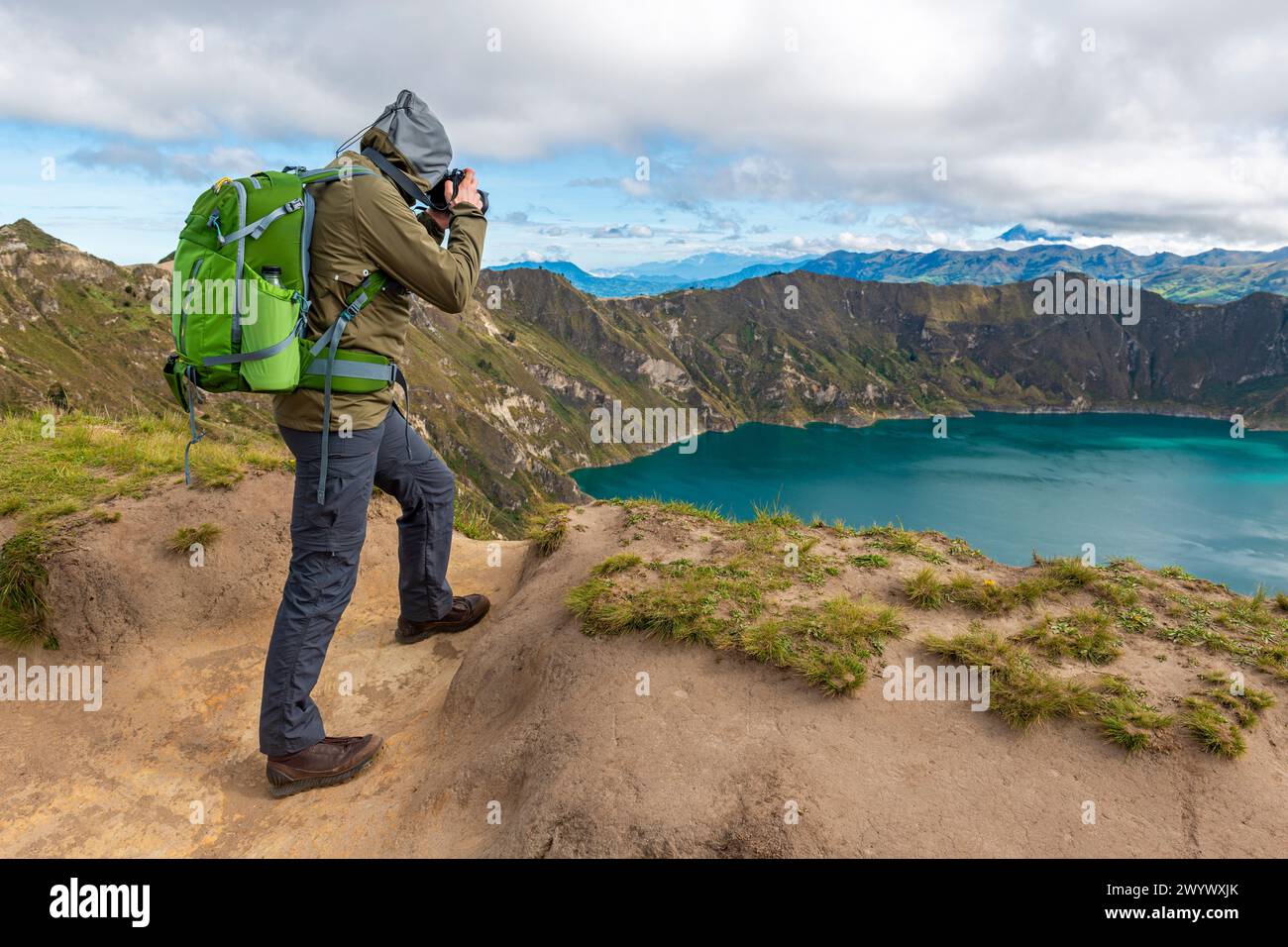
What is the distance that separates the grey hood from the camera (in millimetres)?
5375

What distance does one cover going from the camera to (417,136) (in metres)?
5.46

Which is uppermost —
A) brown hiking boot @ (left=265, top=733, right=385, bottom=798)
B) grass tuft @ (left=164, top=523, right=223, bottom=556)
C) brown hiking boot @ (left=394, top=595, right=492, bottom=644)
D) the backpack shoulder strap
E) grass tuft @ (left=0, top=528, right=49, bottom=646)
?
the backpack shoulder strap

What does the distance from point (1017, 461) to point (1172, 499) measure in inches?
1760

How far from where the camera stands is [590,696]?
18.6ft

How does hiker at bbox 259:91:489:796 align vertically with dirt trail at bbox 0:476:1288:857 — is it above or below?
above

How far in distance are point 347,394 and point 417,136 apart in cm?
217

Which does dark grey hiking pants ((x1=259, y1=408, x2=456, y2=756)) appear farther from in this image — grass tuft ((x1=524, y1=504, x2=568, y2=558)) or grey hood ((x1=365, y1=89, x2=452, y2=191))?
grass tuft ((x1=524, y1=504, x2=568, y2=558))

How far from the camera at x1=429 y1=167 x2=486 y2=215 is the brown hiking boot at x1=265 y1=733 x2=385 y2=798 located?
468 cm

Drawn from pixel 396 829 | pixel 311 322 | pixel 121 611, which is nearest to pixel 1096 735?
pixel 396 829

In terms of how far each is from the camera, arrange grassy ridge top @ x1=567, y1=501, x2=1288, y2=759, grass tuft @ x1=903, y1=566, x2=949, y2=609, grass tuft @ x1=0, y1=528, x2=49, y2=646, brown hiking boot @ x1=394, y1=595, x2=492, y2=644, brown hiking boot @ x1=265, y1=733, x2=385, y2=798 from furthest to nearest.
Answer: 1. brown hiking boot @ x1=394, y1=595, x2=492, y2=644
2. grass tuft @ x1=0, y1=528, x2=49, y2=646
3. grass tuft @ x1=903, y1=566, x2=949, y2=609
4. brown hiking boot @ x1=265, y1=733, x2=385, y2=798
5. grassy ridge top @ x1=567, y1=501, x2=1288, y2=759

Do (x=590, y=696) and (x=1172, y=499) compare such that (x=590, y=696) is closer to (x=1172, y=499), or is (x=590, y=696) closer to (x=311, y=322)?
(x=311, y=322)

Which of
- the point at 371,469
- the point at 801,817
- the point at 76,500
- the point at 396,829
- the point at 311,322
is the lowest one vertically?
the point at 396,829

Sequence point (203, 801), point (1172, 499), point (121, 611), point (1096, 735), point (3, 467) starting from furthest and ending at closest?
point (1172, 499)
point (3, 467)
point (121, 611)
point (203, 801)
point (1096, 735)

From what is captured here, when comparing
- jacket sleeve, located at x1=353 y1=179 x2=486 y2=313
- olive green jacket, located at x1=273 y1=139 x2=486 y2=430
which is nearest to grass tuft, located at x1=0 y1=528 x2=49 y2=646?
olive green jacket, located at x1=273 y1=139 x2=486 y2=430
